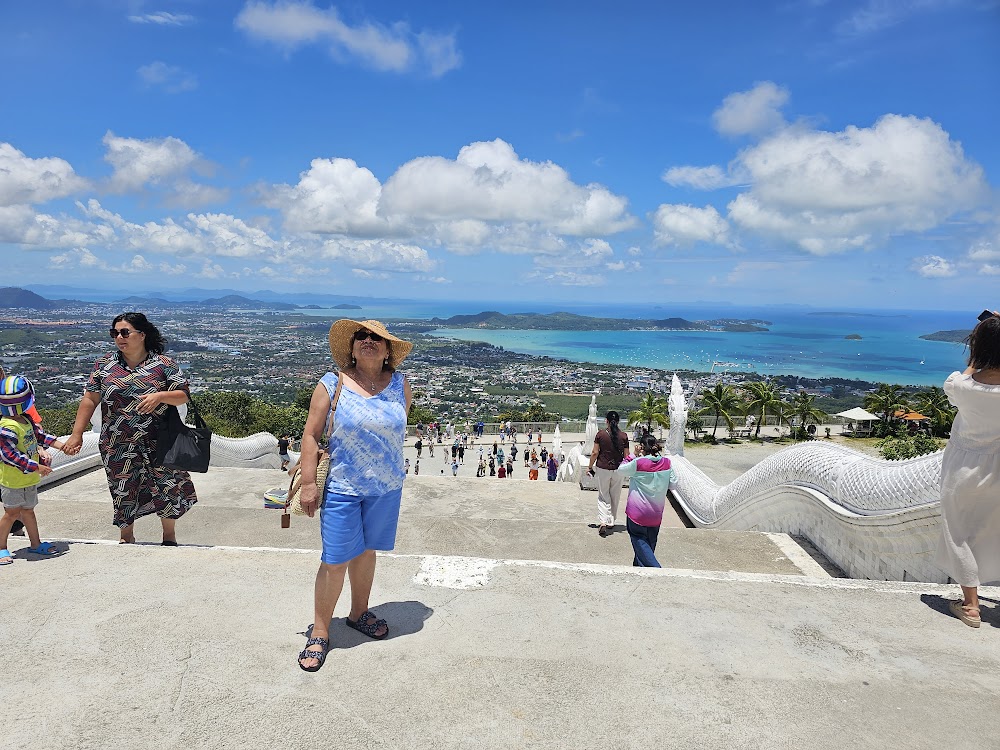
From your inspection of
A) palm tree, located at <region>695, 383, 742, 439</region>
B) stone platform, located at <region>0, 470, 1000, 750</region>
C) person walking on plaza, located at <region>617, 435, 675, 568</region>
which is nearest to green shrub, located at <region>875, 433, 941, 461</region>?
palm tree, located at <region>695, 383, 742, 439</region>

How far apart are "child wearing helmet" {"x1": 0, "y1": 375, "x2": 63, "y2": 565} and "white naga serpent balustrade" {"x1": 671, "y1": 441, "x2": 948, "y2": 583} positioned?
553 cm

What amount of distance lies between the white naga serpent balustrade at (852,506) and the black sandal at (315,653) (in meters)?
3.81

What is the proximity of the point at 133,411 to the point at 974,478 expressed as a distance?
4732mm

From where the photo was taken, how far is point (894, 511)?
14.5 ft

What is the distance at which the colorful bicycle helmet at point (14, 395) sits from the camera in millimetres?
3871

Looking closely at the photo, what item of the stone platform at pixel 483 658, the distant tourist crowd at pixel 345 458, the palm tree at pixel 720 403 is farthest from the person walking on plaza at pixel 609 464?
the palm tree at pixel 720 403

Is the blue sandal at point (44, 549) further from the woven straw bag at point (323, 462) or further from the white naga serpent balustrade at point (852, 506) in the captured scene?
the white naga serpent balustrade at point (852, 506)

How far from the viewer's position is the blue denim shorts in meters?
2.64

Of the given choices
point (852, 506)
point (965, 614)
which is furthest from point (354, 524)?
point (852, 506)

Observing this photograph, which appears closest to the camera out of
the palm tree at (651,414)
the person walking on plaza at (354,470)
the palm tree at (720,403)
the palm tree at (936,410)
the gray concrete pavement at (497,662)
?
the gray concrete pavement at (497,662)

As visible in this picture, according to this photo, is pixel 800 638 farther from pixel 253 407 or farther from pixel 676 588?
Result: pixel 253 407

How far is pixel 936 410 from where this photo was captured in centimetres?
3278

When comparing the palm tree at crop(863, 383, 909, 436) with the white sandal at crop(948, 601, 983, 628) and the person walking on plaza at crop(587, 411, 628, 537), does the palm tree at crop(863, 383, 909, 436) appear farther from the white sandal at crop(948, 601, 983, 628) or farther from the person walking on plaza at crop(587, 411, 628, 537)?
the white sandal at crop(948, 601, 983, 628)

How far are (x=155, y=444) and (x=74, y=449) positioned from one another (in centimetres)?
44
